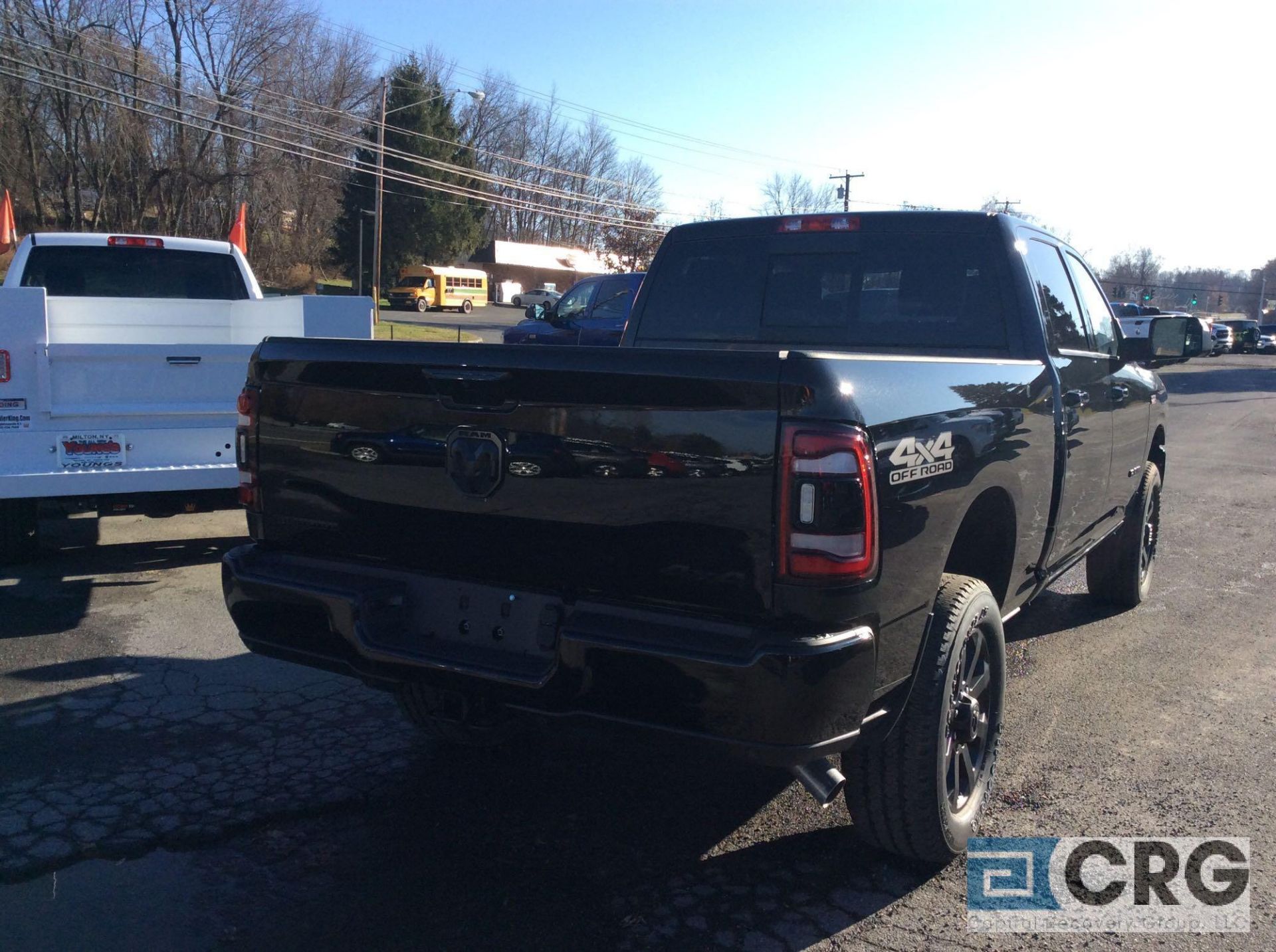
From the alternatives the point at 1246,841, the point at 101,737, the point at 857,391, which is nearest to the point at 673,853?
the point at 857,391

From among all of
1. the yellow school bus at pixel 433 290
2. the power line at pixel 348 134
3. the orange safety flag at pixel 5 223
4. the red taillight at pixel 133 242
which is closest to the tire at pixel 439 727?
the red taillight at pixel 133 242

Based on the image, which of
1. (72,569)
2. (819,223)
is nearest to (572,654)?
(819,223)

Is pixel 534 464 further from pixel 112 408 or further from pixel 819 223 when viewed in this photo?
Result: pixel 112 408

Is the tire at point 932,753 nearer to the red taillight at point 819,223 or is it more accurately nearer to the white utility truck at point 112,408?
the red taillight at point 819,223

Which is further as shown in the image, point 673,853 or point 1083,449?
point 1083,449

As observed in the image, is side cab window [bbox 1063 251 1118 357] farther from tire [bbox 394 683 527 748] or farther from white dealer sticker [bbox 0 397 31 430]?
white dealer sticker [bbox 0 397 31 430]

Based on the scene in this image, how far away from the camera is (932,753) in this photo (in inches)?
117

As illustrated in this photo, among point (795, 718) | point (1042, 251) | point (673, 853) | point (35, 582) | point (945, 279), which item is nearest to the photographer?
point (795, 718)

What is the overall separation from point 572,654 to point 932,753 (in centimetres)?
112

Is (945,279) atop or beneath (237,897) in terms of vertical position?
atop

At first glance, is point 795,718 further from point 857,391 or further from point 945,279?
point 945,279

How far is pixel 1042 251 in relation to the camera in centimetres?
460

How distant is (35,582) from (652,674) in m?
5.11

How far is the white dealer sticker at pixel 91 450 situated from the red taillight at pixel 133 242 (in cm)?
261
